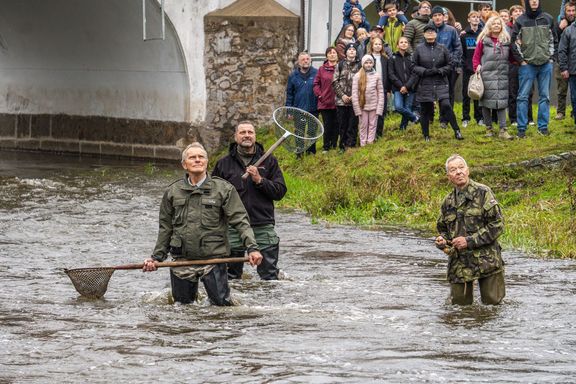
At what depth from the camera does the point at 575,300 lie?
13.6 metres

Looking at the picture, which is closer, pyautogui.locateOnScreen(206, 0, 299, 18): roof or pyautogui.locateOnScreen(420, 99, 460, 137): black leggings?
pyautogui.locateOnScreen(420, 99, 460, 137): black leggings

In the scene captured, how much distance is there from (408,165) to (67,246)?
6183 millimetres

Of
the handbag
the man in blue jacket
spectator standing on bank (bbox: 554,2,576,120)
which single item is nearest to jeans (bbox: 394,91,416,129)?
the man in blue jacket

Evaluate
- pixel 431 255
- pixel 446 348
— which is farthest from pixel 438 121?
pixel 446 348

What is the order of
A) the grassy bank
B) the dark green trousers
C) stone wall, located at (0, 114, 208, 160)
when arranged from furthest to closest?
stone wall, located at (0, 114, 208, 160) → the grassy bank → the dark green trousers

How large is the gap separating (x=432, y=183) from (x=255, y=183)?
23.3 ft

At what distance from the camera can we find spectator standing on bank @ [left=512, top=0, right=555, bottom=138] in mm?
22406

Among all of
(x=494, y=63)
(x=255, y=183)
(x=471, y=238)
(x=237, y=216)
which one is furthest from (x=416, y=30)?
(x=237, y=216)

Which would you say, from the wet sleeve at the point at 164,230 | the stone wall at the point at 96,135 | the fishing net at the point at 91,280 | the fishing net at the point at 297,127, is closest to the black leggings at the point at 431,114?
the fishing net at the point at 297,127

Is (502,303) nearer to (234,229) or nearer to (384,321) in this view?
(384,321)

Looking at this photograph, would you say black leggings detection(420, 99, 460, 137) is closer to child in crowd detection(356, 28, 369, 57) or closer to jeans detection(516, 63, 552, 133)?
jeans detection(516, 63, 552, 133)

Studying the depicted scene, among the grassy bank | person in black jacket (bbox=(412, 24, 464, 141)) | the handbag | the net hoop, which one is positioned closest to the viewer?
the net hoop

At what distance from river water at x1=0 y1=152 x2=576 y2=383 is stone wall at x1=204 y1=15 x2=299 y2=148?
32.9ft

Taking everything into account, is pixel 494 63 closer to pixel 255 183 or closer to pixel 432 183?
pixel 432 183
